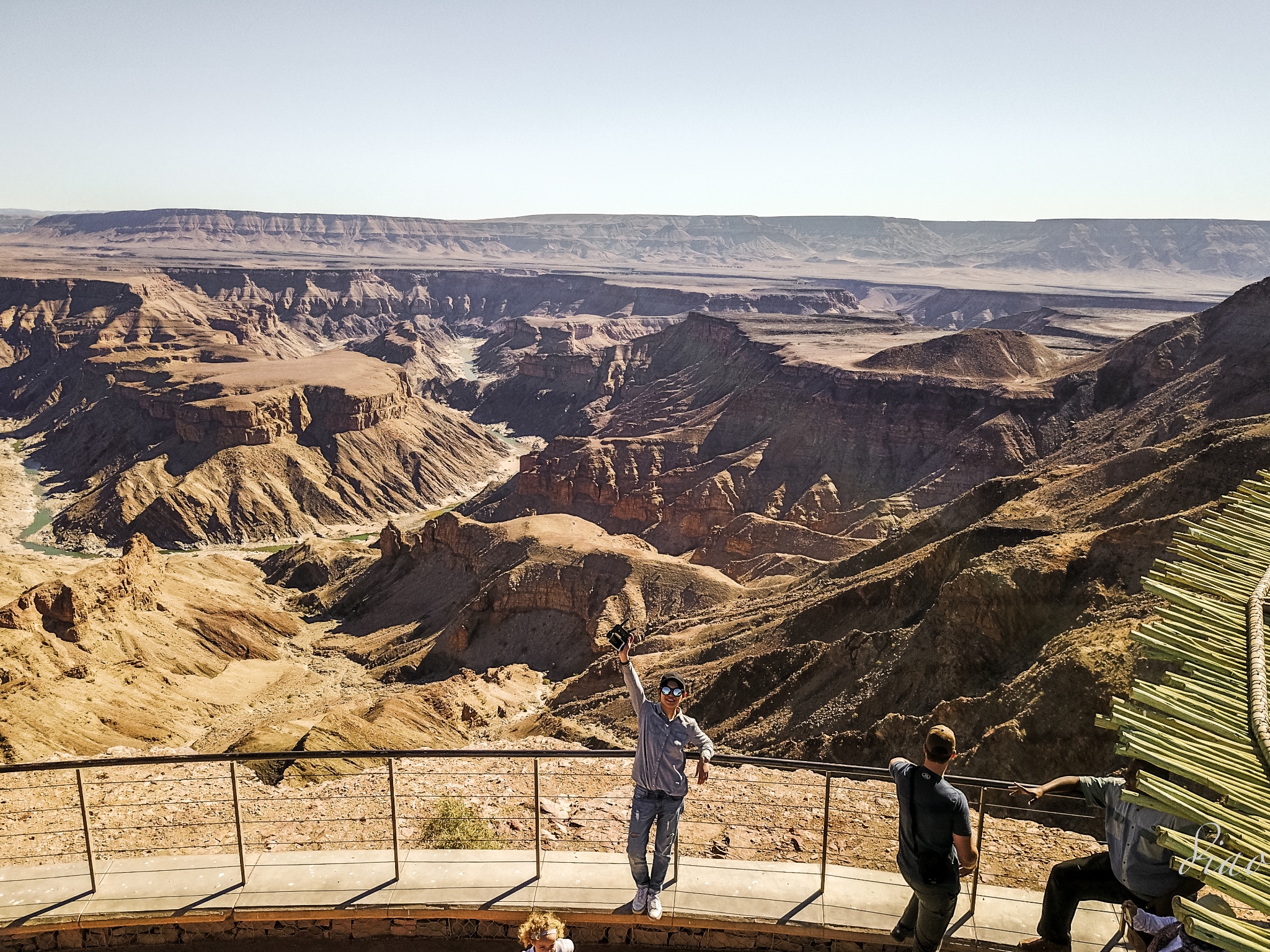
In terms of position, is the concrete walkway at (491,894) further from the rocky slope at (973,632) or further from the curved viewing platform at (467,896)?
the rocky slope at (973,632)

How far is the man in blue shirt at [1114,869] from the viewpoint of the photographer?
5492mm

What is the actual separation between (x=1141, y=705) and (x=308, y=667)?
149 ft

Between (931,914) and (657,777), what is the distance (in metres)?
2.31

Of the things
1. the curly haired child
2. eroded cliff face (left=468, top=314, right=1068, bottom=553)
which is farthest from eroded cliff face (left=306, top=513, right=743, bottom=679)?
the curly haired child

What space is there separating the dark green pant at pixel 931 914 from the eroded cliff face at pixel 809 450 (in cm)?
5513

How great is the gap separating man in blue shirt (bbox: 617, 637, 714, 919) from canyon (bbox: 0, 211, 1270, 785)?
36.0ft

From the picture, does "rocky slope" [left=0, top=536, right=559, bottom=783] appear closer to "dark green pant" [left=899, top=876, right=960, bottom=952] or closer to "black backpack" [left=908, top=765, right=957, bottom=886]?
"dark green pant" [left=899, top=876, right=960, bottom=952]

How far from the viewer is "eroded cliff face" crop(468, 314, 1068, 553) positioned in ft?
228

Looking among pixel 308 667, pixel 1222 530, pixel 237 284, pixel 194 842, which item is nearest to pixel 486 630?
pixel 308 667

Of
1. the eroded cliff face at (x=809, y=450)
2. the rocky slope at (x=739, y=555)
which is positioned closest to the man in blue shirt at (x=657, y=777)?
the rocky slope at (x=739, y=555)

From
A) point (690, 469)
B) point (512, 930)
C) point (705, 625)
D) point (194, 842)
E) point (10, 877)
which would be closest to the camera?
point (512, 930)

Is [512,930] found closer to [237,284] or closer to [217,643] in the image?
[217,643]

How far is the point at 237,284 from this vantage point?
19962cm

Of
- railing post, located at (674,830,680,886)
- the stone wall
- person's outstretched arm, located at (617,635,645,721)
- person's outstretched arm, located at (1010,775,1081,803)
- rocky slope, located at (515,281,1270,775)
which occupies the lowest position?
rocky slope, located at (515,281,1270,775)
